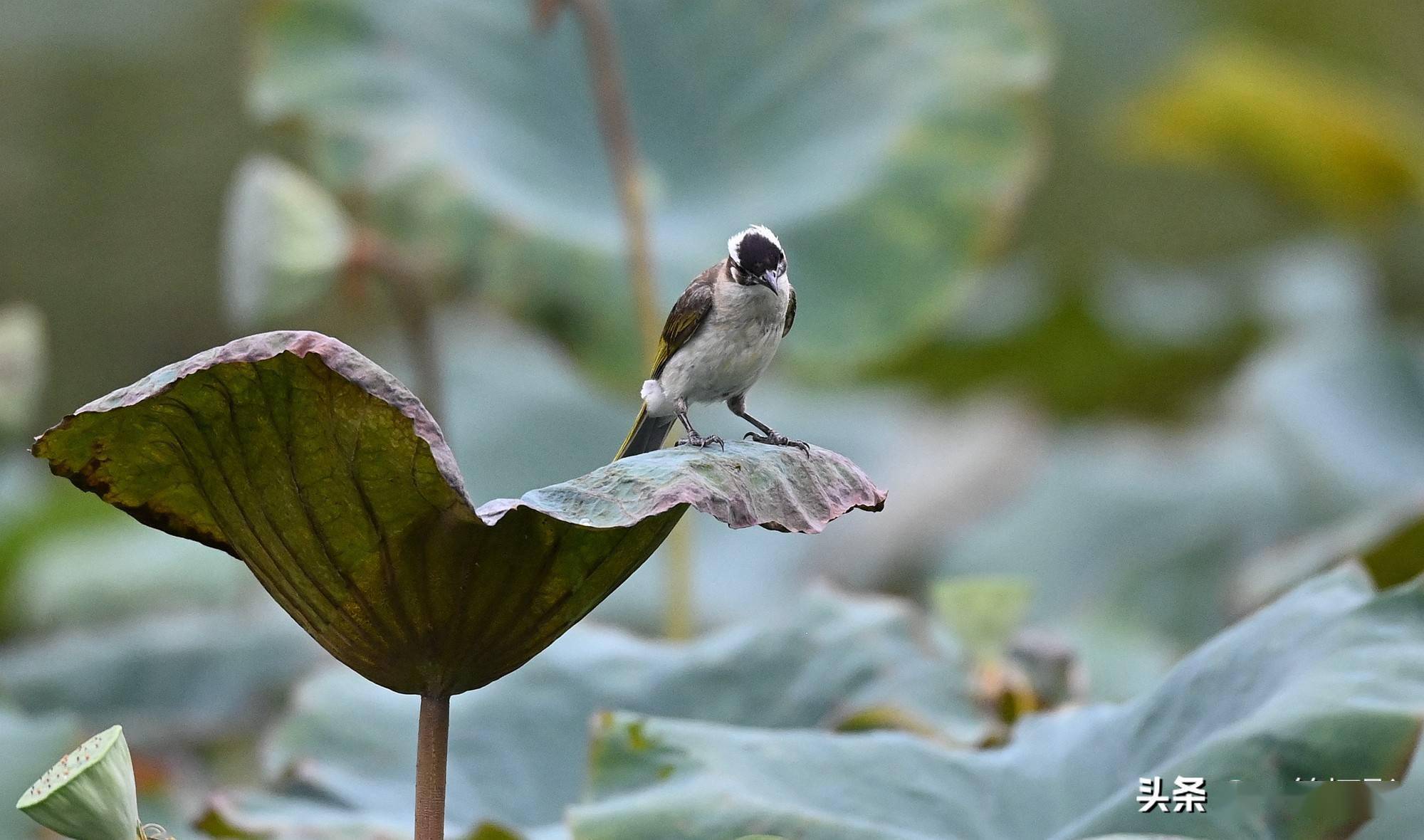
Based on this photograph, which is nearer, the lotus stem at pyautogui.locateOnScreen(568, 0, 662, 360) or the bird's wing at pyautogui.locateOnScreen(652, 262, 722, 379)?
the bird's wing at pyautogui.locateOnScreen(652, 262, 722, 379)

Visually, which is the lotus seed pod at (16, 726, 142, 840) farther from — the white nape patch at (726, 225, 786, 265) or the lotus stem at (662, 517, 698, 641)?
the lotus stem at (662, 517, 698, 641)

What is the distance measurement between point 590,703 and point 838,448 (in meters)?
3.44

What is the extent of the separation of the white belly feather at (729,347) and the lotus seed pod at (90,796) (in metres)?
0.97

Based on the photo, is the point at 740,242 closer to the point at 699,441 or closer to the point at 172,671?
the point at 699,441

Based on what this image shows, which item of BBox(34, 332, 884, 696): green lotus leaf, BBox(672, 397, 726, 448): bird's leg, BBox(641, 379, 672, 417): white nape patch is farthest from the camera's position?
BBox(641, 379, 672, 417): white nape patch

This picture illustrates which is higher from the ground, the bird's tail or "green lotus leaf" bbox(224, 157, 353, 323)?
"green lotus leaf" bbox(224, 157, 353, 323)

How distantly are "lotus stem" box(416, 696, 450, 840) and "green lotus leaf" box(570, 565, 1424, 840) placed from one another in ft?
0.91

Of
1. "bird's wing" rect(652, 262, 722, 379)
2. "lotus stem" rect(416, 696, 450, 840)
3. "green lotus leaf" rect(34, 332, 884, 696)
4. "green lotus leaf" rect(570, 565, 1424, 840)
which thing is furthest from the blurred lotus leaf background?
"bird's wing" rect(652, 262, 722, 379)

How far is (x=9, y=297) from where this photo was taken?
10.5 meters

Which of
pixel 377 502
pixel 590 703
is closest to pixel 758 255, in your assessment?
pixel 377 502

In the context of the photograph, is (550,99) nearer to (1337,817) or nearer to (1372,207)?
(1337,817)

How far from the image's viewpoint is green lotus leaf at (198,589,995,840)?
8.09 ft

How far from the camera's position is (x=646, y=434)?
2277 mm

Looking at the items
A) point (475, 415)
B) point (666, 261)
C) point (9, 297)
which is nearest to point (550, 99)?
point (666, 261)
